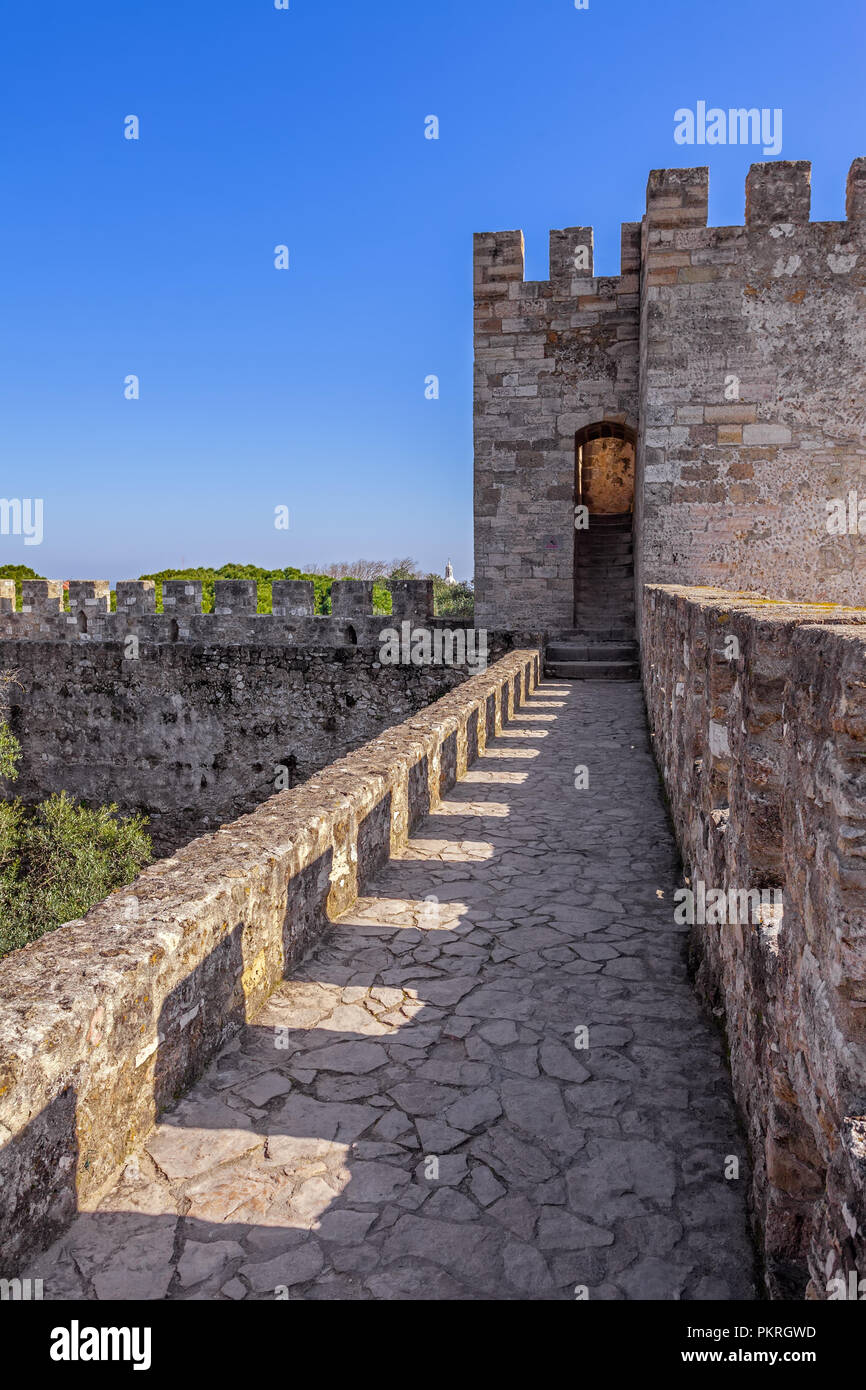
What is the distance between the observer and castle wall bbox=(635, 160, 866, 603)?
31.6ft

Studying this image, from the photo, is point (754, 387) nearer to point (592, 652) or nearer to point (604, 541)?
point (592, 652)

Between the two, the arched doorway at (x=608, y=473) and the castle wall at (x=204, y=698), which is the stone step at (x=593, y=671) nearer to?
the castle wall at (x=204, y=698)

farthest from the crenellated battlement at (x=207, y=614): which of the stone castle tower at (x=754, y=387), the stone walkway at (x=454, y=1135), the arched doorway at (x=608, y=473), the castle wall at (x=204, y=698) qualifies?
the stone walkway at (x=454, y=1135)

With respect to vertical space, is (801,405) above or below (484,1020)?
above

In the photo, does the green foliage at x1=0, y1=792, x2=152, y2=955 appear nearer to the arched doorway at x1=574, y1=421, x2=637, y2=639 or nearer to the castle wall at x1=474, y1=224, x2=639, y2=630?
the castle wall at x1=474, y1=224, x2=639, y2=630

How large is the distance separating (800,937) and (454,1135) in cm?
112

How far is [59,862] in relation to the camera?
11.4 metres

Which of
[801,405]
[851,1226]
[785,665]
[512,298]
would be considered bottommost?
Answer: [851,1226]

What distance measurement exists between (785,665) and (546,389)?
421 inches

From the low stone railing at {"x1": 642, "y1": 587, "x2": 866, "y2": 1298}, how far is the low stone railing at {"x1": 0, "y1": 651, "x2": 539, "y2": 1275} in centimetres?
145

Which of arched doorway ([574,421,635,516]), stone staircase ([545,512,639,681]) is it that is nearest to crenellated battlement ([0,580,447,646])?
stone staircase ([545,512,639,681])

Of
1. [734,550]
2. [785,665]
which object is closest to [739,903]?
[785,665]

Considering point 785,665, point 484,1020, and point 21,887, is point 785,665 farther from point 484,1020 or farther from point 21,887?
point 21,887

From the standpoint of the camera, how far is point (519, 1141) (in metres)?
2.33
